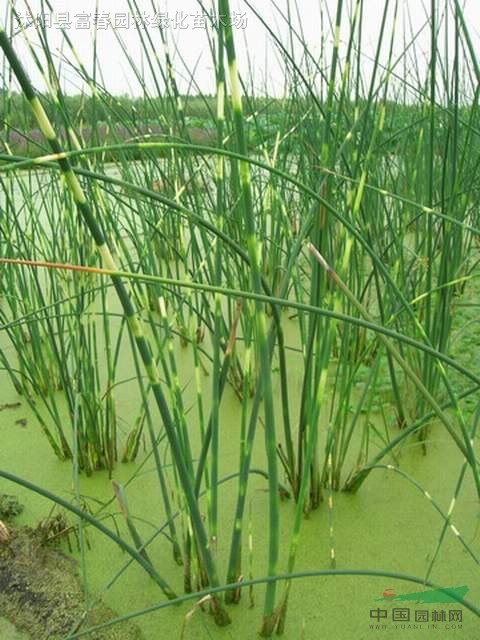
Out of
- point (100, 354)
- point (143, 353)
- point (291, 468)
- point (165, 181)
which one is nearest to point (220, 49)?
point (143, 353)

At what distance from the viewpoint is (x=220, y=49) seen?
651 millimetres

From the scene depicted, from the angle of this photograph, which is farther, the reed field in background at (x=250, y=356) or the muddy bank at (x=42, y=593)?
the muddy bank at (x=42, y=593)

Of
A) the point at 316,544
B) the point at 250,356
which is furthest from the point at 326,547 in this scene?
the point at 250,356

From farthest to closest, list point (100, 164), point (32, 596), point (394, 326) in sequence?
point (100, 164)
point (394, 326)
point (32, 596)

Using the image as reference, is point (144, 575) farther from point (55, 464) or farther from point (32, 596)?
point (55, 464)

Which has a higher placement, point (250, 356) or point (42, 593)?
point (250, 356)

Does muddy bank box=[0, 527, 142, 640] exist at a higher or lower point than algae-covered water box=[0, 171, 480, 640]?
lower

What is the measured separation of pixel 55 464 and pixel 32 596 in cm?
32

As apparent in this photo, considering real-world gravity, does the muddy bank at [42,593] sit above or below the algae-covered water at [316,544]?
below

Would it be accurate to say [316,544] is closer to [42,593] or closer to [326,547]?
[326,547]

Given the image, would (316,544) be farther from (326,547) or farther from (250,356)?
(250,356)

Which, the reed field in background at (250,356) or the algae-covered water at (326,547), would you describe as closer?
the reed field in background at (250,356)

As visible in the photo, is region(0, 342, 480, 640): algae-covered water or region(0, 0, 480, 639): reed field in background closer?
region(0, 0, 480, 639): reed field in background

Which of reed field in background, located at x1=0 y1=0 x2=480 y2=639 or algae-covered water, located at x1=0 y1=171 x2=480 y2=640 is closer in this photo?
reed field in background, located at x1=0 y1=0 x2=480 y2=639
